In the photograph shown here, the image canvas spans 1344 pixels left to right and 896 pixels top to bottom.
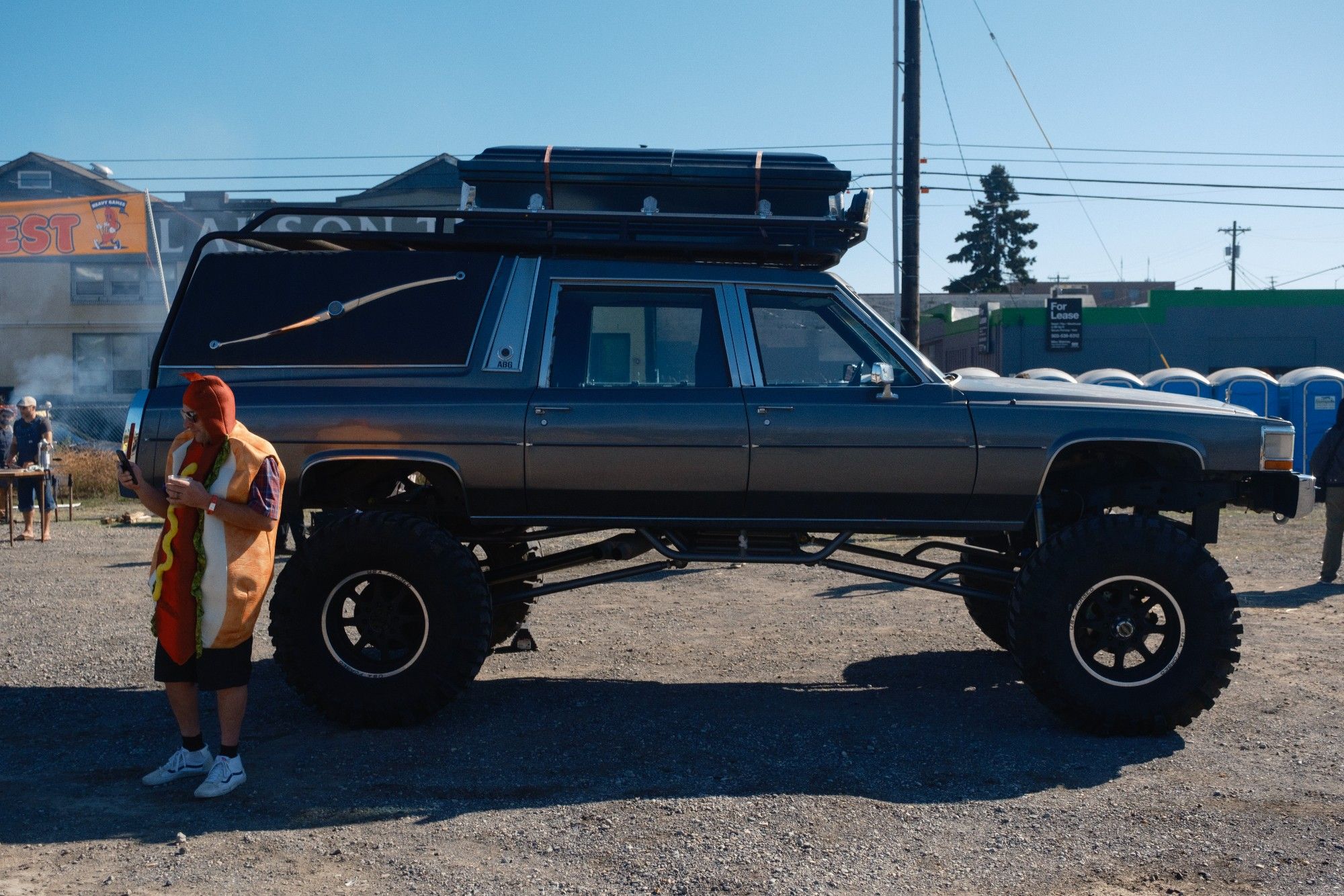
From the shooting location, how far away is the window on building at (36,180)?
37094 mm

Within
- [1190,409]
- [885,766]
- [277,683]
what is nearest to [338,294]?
[277,683]

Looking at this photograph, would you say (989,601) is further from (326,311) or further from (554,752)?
(326,311)

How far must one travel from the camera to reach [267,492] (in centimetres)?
455

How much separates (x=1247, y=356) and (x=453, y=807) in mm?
36400

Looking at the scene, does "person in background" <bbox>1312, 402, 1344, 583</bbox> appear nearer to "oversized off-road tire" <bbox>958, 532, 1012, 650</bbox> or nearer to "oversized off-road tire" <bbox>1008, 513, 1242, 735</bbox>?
"oversized off-road tire" <bbox>958, 532, 1012, 650</bbox>

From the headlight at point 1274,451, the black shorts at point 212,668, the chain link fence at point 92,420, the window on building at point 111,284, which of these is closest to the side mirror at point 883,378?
the headlight at point 1274,451

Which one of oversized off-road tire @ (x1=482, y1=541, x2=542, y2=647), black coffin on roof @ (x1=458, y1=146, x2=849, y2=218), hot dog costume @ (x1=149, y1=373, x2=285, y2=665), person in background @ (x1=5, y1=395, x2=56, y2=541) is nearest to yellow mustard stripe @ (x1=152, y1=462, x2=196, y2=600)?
hot dog costume @ (x1=149, y1=373, x2=285, y2=665)

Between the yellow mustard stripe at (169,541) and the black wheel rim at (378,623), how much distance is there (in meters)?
0.97

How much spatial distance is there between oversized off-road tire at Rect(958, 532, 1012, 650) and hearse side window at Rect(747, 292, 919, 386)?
1319 millimetres

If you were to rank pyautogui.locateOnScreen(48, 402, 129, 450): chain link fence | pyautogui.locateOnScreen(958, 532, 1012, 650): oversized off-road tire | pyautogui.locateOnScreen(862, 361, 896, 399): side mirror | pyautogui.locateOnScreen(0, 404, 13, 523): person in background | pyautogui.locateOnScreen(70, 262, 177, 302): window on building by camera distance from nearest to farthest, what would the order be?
pyautogui.locateOnScreen(862, 361, 896, 399): side mirror, pyautogui.locateOnScreen(958, 532, 1012, 650): oversized off-road tire, pyautogui.locateOnScreen(0, 404, 13, 523): person in background, pyautogui.locateOnScreen(48, 402, 129, 450): chain link fence, pyautogui.locateOnScreen(70, 262, 177, 302): window on building

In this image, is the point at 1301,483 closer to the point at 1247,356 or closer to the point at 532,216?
the point at 532,216

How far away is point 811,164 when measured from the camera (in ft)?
19.3

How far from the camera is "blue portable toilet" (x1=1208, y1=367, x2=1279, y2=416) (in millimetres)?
19641

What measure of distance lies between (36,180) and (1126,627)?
40.4 m
